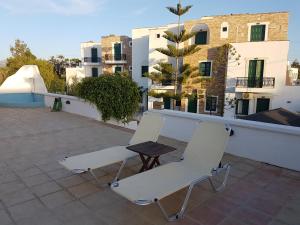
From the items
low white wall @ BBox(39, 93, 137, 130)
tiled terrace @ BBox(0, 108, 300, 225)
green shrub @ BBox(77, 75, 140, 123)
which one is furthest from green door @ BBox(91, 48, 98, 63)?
tiled terrace @ BBox(0, 108, 300, 225)

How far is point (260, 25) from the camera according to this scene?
16281mm

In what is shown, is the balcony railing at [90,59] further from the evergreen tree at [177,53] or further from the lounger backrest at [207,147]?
the lounger backrest at [207,147]

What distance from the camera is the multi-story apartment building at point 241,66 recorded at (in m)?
15.3

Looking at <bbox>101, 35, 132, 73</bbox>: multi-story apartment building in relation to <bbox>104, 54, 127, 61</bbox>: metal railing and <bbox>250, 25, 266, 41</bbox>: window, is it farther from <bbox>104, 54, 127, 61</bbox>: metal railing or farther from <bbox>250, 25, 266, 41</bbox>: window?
<bbox>250, 25, 266, 41</bbox>: window

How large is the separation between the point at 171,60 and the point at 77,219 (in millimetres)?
18425

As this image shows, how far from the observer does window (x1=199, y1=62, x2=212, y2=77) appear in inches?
700

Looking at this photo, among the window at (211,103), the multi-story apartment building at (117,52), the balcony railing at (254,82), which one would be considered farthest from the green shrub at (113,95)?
the multi-story apartment building at (117,52)

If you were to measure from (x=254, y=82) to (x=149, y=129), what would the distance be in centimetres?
1420

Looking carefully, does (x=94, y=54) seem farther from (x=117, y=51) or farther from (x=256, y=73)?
(x=256, y=73)

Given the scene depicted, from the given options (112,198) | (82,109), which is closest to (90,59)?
(82,109)

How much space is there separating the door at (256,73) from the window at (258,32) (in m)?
2.04

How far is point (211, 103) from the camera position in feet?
58.7

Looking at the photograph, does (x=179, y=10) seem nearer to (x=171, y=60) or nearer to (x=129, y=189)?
(x=171, y=60)

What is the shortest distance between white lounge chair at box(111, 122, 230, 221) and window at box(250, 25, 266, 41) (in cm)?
1588
